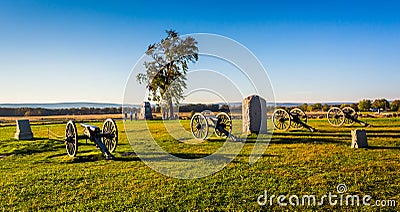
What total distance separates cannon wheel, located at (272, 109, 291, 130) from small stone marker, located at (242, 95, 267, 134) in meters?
1.81

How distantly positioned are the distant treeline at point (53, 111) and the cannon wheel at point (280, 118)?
80.1ft

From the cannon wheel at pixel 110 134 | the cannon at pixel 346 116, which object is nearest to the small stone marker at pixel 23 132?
the cannon wheel at pixel 110 134

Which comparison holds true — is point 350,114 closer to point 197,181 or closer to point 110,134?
point 110,134

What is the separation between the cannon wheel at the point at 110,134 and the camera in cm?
874

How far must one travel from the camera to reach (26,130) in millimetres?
13930

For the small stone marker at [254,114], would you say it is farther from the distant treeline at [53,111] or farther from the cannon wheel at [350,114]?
the distant treeline at [53,111]

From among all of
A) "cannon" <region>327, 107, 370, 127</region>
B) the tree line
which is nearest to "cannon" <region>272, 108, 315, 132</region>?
"cannon" <region>327, 107, 370, 127</region>

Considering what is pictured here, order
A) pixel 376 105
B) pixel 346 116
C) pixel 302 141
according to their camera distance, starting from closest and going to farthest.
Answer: pixel 302 141, pixel 346 116, pixel 376 105

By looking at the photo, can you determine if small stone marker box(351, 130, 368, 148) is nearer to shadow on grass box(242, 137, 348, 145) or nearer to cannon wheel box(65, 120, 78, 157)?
shadow on grass box(242, 137, 348, 145)

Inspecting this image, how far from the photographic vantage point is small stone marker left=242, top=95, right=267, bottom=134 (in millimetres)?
13102

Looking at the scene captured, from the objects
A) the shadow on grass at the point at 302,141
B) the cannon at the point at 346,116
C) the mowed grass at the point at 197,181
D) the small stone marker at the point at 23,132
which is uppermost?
the cannon at the point at 346,116

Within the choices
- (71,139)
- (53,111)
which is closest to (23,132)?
(71,139)

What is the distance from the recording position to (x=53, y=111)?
1419 inches

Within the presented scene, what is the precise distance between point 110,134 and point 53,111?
101 feet
